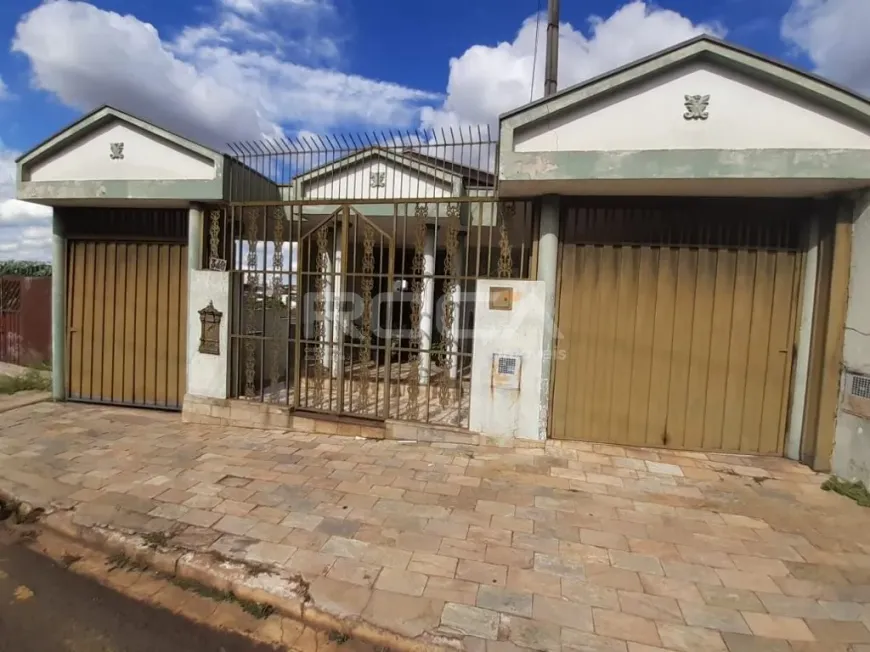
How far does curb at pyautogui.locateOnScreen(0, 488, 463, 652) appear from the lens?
2.29 metres

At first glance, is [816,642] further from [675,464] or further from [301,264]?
[301,264]

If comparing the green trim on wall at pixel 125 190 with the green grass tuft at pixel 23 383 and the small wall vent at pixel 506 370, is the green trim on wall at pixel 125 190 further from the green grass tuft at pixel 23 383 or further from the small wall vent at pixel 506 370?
the small wall vent at pixel 506 370

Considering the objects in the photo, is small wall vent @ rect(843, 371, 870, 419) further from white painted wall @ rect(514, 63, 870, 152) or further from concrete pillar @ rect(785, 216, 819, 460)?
white painted wall @ rect(514, 63, 870, 152)

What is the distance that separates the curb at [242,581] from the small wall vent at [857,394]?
4.17 meters

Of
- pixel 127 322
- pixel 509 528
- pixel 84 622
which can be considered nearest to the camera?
Answer: pixel 84 622

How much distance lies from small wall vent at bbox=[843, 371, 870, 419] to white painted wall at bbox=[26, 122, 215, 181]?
6.97 m

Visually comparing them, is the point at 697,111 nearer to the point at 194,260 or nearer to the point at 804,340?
the point at 804,340

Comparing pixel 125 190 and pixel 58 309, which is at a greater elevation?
pixel 125 190

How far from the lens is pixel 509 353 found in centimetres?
493

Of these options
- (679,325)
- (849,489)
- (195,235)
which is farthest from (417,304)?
(849,489)

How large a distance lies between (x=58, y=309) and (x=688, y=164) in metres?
7.97

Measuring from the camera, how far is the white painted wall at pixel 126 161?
5516 millimetres

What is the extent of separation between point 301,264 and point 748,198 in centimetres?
494

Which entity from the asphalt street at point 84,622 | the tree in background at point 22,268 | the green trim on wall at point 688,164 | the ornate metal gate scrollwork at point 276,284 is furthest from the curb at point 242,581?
the tree in background at point 22,268
